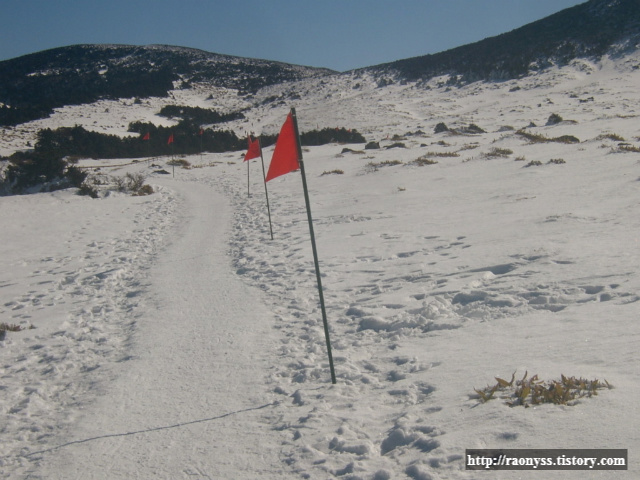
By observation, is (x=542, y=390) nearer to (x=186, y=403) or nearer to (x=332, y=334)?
(x=332, y=334)

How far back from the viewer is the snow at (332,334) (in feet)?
11.1

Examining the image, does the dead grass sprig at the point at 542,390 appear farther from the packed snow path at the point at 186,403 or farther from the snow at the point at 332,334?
the packed snow path at the point at 186,403

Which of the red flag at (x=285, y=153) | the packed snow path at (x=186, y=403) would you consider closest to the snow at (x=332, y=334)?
the packed snow path at (x=186, y=403)

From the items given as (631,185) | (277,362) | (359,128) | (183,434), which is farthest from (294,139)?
(359,128)

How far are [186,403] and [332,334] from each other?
1.98 m

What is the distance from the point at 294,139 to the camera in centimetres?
421

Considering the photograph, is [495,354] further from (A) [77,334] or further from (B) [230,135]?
(B) [230,135]

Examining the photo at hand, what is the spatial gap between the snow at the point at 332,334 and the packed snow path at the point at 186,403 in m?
0.02

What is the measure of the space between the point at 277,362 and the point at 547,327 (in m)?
2.90

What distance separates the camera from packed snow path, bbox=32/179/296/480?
3463 millimetres

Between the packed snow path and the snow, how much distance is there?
0.02m

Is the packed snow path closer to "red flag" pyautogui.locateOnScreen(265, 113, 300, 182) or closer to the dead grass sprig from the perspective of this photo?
the dead grass sprig

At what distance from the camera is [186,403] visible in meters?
4.30

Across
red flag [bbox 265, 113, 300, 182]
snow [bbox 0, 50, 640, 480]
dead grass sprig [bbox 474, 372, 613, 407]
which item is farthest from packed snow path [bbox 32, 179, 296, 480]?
red flag [bbox 265, 113, 300, 182]
